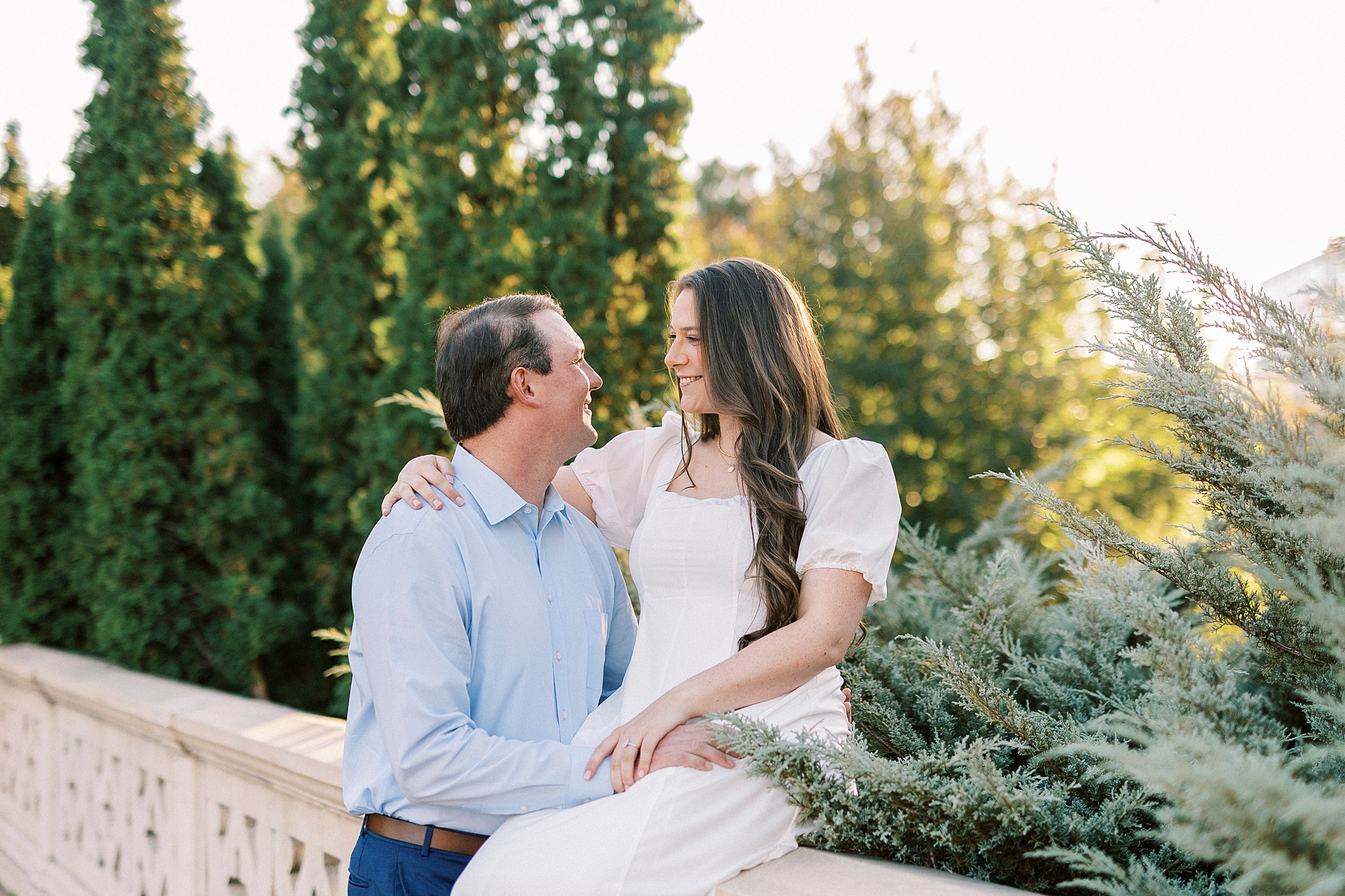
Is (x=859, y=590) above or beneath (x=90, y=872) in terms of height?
above

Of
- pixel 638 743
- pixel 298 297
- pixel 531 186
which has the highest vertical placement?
pixel 531 186

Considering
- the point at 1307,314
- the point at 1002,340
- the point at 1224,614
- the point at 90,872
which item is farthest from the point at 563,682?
the point at 1002,340

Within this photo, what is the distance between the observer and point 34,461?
6348mm

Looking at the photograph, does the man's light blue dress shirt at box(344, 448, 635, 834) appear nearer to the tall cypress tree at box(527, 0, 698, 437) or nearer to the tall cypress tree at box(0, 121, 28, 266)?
the tall cypress tree at box(527, 0, 698, 437)

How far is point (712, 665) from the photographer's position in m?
2.06

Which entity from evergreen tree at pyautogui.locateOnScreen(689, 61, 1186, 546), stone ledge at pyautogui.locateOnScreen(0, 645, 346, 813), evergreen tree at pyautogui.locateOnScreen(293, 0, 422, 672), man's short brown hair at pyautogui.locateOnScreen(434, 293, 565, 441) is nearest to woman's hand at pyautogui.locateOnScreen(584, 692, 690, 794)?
man's short brown hair at pyautogui.locateOnScreen(434, 293, 565, 441)

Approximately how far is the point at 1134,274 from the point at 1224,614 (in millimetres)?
725

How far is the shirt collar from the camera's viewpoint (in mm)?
2289

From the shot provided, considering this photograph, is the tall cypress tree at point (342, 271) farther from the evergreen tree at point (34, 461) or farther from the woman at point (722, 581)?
the woman at point (722, 581)

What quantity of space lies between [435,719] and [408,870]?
1.39 feet

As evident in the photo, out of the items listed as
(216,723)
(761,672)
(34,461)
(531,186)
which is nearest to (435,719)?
(761,672)

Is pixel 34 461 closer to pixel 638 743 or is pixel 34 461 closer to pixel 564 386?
pixel 564 386

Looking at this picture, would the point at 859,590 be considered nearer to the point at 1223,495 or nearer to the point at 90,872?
the point at 1223,495

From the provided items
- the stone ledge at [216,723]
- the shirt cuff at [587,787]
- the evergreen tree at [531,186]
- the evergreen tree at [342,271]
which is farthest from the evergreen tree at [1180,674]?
the evergreen tree at [342,271]
